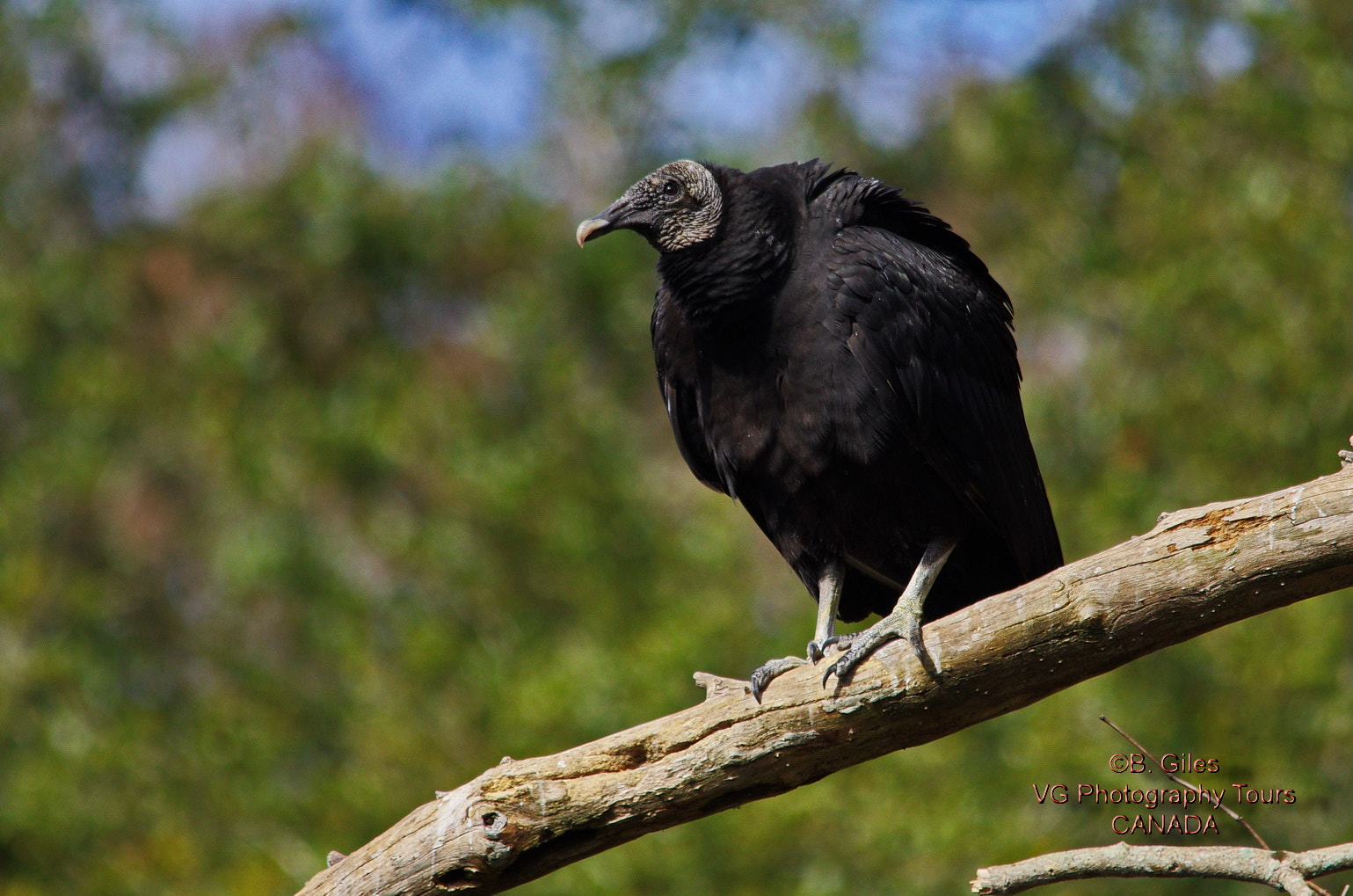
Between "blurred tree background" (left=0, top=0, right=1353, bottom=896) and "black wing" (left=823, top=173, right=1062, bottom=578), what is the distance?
105 inches

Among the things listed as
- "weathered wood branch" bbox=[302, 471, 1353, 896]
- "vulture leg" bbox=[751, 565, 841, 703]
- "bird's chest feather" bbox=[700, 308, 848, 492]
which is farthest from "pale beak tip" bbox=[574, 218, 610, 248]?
"weathered wood branch" bbox=[302, 471, 1353, 896]

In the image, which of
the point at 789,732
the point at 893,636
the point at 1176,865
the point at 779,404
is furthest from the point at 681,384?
the point at 1176,865

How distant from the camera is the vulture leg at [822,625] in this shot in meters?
3.29

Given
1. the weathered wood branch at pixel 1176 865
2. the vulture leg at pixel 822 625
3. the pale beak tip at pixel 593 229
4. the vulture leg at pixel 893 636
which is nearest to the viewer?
the weathered wood branch at pixel 1176 865

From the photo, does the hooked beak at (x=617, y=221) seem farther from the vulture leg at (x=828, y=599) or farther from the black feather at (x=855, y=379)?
the vulture leg at (x=828, y=599)

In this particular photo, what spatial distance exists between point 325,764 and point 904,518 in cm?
770

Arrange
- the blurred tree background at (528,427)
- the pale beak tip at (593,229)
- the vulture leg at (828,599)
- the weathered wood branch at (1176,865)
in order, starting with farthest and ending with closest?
the blurred tree background at (528,427) → the pale beak tip at (593,229) → the vulture leg at (828,599) → the weathered wood branch at (1176,865)

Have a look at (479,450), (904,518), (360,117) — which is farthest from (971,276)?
(360,117)

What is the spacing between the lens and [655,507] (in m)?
11.1

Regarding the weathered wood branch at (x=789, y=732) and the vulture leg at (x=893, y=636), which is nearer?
the weathered wood branch at (x=789, y=732)

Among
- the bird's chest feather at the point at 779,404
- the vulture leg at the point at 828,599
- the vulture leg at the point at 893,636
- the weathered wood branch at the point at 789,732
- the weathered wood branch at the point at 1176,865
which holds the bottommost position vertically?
the weathered wood branch at the point at 1176,865

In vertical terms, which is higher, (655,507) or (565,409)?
(565,409)

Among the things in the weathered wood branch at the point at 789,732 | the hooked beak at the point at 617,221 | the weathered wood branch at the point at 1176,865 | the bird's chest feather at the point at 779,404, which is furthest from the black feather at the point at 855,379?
the weathered wood branch at the point at 1176,865

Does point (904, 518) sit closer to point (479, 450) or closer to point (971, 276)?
point (971, 276)
